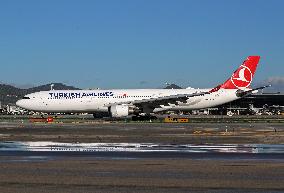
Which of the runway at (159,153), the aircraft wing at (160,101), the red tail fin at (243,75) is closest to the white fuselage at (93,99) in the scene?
the aircraft wing at (160,101)

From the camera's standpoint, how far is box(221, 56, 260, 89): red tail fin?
77.8 metres

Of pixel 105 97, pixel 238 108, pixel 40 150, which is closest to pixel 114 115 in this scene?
pixel 105 97

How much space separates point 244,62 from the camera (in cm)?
7962

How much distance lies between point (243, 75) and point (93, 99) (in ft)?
70.5

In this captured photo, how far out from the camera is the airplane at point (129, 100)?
70.9m

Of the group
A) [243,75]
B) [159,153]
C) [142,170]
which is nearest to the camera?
[142,170]

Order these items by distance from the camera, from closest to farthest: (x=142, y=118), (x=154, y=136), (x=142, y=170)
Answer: (x=142, y=170), (x=154, y=136), (x=142, y=118)

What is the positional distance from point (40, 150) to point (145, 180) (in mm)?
10631

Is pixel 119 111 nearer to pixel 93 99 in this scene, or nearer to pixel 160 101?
pixel 160 101

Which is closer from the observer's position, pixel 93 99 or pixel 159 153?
pixel 159 153

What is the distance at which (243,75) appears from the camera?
78.2m

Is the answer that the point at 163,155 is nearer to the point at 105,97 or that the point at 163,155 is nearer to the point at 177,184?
the point at 177,184

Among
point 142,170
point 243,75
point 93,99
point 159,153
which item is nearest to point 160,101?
point 93,99

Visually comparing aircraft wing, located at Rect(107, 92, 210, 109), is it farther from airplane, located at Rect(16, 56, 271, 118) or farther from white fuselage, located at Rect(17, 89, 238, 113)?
white fuselage, located at Rect(17, 89, 238, 113)
